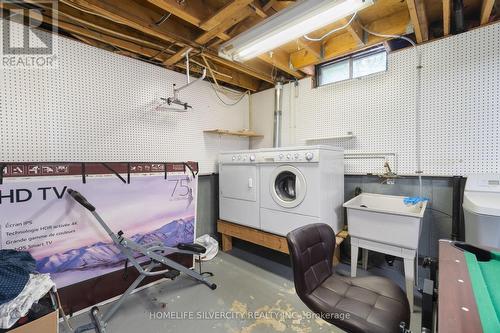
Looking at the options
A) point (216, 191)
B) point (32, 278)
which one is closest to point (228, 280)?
point (216, 191)

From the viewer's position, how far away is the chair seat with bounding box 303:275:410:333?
3.71 ft

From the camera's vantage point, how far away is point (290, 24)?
1758mm

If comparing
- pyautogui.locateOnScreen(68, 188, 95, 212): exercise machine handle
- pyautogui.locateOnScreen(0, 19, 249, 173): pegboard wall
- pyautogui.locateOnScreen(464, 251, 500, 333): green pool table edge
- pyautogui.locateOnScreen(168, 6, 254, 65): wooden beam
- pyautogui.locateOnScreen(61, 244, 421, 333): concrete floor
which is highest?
pyautogui.locateOnScreen(168, 6, 254, 65): wooden beam

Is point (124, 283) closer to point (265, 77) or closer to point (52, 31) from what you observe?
point (52, 31)

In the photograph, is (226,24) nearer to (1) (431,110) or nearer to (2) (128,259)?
(1) (431,110)

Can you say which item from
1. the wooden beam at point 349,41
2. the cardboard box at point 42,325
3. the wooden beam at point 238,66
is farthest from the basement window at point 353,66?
the cardboard box at point 42,325

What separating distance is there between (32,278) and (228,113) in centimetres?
291

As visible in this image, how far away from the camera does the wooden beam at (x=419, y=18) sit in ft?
5.76

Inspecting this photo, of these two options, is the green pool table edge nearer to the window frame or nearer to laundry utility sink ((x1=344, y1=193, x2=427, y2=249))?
laundry utility sink ((x1=344, y1=193, x2=427, y2=249))

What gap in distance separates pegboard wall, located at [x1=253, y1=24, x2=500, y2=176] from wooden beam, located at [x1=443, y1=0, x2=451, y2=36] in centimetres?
10

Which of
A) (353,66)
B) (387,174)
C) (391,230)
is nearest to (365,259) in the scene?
(391,230)

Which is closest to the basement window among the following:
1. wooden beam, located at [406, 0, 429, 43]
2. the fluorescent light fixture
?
wooden beam, located at [406, 0, 429, 43]

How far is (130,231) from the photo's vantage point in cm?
217

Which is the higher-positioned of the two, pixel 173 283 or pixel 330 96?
pixel 330 96
